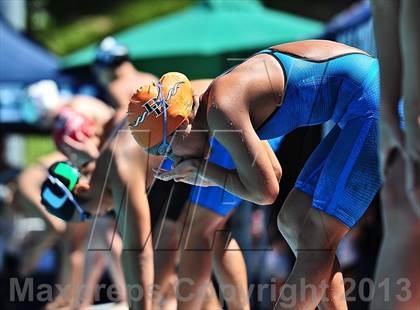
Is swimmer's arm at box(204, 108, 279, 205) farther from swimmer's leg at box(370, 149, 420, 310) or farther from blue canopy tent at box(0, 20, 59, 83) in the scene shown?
blue canopy tent at box(0, 20, 59, 83)

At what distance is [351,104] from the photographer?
3.52m

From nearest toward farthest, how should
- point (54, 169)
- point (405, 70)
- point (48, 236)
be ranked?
point (405, 70), point (54, 169), point (48, 236)

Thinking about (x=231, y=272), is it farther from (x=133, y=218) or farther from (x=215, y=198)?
(x=133, y=218)

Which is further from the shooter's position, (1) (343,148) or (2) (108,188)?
(2) (108,188)

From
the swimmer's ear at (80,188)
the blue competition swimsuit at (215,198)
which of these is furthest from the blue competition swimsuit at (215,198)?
the swimmer's ear at (80,188)

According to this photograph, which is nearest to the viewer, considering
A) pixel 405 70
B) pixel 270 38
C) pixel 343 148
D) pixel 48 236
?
pixel 405 70

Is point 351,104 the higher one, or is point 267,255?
point 351,104

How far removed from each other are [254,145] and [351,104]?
51cm

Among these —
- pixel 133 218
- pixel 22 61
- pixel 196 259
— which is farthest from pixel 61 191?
pixel 22 61

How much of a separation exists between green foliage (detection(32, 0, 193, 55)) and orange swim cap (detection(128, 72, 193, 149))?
51.4 feet

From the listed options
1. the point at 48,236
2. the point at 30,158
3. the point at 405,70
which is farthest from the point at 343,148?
the point at 30,158

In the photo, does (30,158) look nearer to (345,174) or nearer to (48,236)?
(48,236)

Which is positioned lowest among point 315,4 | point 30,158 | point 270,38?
point 30,158

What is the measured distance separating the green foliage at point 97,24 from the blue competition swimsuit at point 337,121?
15.7 m
